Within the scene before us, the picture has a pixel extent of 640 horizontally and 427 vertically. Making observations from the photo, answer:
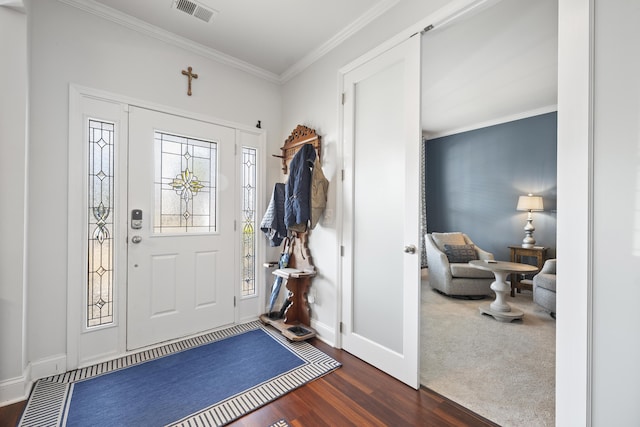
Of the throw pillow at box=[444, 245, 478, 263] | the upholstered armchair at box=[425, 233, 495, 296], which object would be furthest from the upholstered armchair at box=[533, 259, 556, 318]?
the throw pillow at box=[444, 245, 478, 263]

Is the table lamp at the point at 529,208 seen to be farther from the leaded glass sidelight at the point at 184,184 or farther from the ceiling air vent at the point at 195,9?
the ceiling air vent at the point at 195,9

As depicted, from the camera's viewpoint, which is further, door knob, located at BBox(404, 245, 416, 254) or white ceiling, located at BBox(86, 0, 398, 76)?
white ceiling, located at BBox(86, 0, 398, 76)

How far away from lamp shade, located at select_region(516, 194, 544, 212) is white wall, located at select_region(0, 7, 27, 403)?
221 inches

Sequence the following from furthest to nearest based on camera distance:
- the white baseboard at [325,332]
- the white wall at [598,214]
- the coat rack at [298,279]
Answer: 1. the coat rack at [298,279]
2. the white baseboard at [325,332]
3. the white wall at [598,214]

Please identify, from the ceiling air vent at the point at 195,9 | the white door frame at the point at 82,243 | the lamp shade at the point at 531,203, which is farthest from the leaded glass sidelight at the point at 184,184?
the lamp shade at the point at 531,203

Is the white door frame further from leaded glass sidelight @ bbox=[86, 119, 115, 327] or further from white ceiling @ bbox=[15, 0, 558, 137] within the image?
white ceiling @ bbox=[15, 0, 558, 137]

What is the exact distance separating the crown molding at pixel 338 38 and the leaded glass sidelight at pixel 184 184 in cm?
116

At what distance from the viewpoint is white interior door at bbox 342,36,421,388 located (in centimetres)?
194

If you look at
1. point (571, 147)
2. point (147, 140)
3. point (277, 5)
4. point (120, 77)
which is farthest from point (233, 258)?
point (571, 147)

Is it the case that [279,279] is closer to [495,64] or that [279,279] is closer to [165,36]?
[165,36]

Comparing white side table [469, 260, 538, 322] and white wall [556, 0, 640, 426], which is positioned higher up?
white wall [556, 0, 640, 426]

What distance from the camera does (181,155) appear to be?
2.65 m

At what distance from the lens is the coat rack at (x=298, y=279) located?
2704 millimetres

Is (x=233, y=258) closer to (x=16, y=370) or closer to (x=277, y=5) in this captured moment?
(x=16, y=370)
